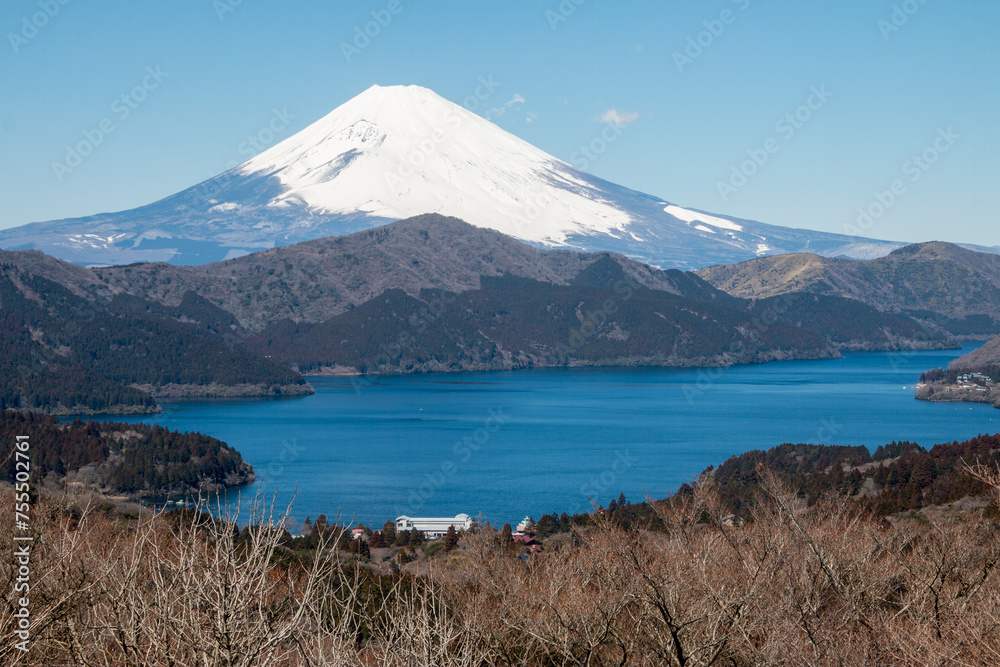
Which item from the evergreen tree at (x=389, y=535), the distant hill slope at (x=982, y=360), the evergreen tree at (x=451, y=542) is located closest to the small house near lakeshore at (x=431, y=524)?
the evergreen tree at (x=389, y=535)

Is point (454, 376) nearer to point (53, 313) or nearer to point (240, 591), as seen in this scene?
point (53, 313)

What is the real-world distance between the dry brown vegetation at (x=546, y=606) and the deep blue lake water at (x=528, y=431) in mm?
31628

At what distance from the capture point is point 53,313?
15250 centimetres

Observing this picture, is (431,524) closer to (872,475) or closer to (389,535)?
(389,535)

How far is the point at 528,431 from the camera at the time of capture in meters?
91.3

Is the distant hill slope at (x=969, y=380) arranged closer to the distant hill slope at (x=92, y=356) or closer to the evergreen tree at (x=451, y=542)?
the distant hill slope at (x=92, y=356)

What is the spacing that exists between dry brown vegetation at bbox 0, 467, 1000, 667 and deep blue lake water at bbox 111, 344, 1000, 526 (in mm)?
31628

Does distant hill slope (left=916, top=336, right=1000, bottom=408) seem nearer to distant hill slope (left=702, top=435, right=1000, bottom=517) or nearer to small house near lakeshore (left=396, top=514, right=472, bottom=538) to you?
distant hill slope (left=702, top=435, right=1000, bottom=517)

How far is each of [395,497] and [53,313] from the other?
115m

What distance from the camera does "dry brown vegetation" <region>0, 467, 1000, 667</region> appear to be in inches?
326

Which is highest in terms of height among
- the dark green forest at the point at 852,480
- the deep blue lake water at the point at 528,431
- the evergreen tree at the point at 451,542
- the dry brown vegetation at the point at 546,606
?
the dry brown vegetation at the point at 546,606

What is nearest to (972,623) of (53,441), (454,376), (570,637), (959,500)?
(570,637)

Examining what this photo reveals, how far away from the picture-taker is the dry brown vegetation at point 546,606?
829 cm

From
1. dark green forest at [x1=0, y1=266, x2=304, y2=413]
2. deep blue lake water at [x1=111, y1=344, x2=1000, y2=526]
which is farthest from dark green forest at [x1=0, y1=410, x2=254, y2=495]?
dark green forest at [x1=0, y1=266, x2=304, y2=413]
